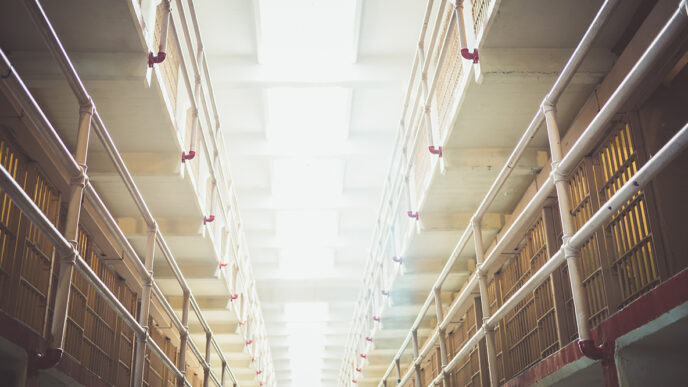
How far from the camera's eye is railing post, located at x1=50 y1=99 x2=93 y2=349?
10.2 ft

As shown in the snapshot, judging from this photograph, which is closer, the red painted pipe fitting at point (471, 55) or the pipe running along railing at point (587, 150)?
the pipe running along railing at point (587, 150)

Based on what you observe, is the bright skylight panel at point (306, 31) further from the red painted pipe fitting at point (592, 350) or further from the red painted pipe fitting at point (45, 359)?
the red painted pipe fitting at point (45, 359)

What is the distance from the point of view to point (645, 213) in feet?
14.4

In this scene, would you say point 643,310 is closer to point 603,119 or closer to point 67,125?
point 603,119

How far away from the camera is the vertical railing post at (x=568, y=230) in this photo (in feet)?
10.6

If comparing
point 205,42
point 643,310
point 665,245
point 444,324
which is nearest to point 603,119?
point 643,310

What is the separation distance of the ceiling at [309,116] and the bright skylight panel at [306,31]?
16mm

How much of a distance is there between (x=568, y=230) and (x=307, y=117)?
9845 mm

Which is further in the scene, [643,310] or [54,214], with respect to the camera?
[54,214]

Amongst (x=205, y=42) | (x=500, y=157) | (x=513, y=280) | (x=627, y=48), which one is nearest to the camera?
(x=627, y=48)

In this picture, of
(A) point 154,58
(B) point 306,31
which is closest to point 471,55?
(A) point 154,58

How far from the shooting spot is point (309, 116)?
42.3ft

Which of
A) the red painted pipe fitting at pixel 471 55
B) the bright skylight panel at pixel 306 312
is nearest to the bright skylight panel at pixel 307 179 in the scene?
the bright skylight panel at pixel 306 312

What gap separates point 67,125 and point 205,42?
5.24 meters
